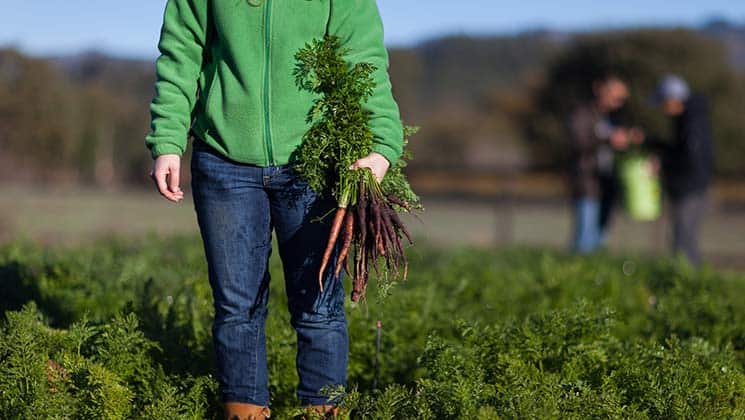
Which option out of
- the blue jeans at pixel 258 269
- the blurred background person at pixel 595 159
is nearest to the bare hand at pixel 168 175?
the blue jeans at pixel 258 269

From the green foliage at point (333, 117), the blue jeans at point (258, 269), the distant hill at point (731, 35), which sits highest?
the distant hill at point (731, 35)

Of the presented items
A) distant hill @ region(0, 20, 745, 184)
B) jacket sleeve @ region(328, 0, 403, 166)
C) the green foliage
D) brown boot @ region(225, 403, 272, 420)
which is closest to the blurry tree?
distant hill @ region(0, 20, 745, 184)

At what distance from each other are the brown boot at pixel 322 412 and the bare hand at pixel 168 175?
2.78ft

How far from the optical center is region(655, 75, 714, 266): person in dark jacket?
9.41 meters

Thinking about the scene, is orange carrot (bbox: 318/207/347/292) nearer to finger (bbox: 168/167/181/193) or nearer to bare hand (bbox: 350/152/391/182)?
bare hand (bbox: 350/152/391/182)

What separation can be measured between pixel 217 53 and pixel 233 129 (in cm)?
30

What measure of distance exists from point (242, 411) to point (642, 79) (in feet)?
110

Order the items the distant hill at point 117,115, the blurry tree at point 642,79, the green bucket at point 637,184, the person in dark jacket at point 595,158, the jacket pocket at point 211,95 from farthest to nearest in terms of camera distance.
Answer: the blurry tree at point 642,79 < the distant hill at point 117,115 < the person in dark jacket at point 595,158 < the green bucket at point 637,184 < the jacket pocket at point 211,95

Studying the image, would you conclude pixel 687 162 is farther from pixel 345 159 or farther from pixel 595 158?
pixel 345 159

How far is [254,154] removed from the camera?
309 centimetres

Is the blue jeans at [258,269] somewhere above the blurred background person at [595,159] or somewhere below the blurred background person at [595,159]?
below

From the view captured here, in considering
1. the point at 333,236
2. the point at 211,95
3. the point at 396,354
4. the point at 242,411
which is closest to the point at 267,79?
the point at 211,95

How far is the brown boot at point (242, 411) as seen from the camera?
10.5 ft

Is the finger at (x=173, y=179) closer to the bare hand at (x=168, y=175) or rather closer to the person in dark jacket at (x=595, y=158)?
the bare hand at (x=168, y=175)
